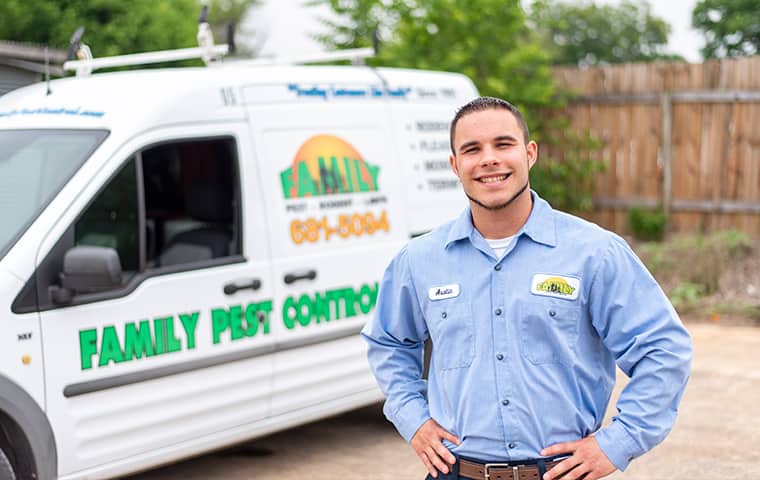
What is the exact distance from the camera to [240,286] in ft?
17.3

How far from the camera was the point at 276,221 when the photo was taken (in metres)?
5.54

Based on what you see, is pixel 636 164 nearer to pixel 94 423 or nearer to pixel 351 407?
pixel 351 407

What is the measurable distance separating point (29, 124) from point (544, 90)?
863 cm

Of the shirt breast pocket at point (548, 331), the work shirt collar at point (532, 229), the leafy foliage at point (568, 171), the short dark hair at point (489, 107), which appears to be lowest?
the leafy foliage at point (568, 171)

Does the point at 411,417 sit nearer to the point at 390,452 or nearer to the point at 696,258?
the point at 390,452

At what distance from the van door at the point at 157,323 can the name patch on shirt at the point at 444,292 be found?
2.07m

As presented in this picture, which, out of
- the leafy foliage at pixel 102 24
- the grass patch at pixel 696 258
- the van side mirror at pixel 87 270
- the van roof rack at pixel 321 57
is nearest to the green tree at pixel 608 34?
the leafy foliage at pixel 102 24

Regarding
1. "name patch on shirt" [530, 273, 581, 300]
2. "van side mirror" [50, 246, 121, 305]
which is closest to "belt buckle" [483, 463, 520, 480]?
"name patch on shirt" [530, 273, 581, 300]

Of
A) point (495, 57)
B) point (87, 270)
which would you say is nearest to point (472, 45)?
point (495, 57)

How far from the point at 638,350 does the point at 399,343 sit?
0.71 metres

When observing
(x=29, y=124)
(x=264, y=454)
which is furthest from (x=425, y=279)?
(x=264, y=454)

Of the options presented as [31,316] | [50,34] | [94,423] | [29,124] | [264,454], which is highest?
[50,34]

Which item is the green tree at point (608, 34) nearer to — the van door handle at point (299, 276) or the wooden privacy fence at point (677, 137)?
the wooden privacy fence at point (677, 137)

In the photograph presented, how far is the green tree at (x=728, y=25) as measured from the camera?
20.2m
